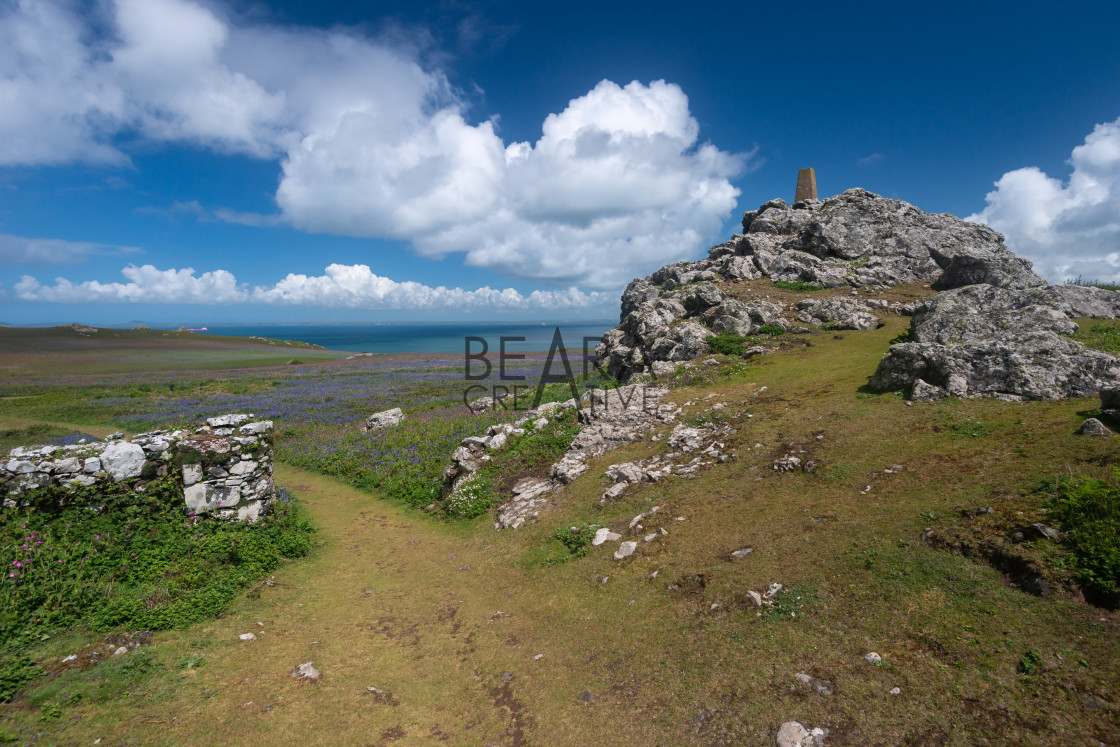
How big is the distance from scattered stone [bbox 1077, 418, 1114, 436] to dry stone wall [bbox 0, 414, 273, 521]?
19.3 metres

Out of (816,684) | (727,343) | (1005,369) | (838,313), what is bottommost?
(816,684)

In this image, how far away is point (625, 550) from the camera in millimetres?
9719

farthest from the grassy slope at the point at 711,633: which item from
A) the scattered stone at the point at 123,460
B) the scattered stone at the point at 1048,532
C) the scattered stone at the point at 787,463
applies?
the scattered stone at the point at 123,460

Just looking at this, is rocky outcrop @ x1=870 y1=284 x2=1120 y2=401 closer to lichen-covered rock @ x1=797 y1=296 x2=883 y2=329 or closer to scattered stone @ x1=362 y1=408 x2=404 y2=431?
lichen-covered rock @ x1=797 y1=296 x2=883 y2=329

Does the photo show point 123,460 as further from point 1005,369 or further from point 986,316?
point 986,316

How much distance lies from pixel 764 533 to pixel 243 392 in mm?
51548

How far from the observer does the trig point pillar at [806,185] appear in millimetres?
43000

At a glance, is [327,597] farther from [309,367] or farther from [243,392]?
[309,367]

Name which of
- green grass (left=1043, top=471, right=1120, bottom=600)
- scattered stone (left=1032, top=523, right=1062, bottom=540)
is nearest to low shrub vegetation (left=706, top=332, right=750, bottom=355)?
green grass (left=1043, top=471, right=1120, bottom=600)

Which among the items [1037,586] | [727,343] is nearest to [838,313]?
[727,343]

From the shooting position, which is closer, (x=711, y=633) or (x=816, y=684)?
(x=816, y=684)

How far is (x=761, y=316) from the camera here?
24.2 meters

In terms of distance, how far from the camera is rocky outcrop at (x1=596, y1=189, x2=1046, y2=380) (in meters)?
23.9

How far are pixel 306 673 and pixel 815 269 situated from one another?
33390mm
